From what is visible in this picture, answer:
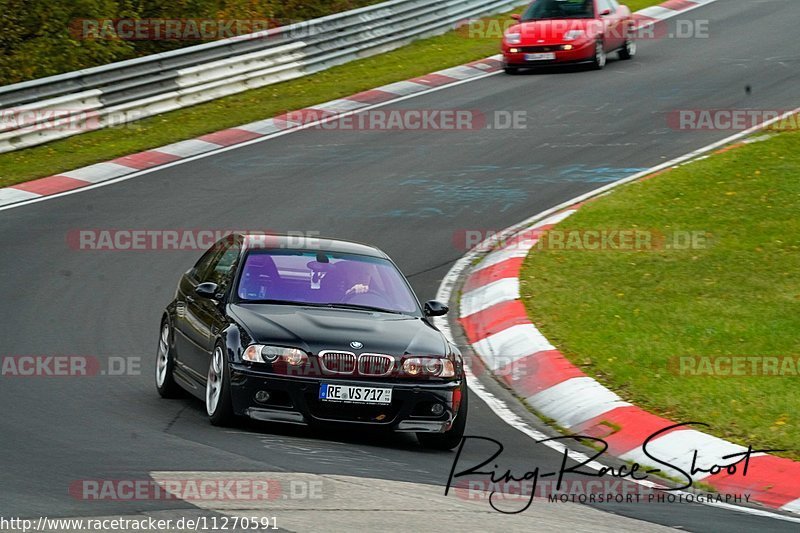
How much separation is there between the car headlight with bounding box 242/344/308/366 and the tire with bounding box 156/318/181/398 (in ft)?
5.32

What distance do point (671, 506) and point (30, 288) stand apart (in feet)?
25.5

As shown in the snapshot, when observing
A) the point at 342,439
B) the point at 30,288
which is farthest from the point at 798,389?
the point at 30,288

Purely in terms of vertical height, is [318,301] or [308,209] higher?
[318,301]

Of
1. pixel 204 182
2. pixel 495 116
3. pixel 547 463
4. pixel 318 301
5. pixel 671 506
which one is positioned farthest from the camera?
pixel 495 116

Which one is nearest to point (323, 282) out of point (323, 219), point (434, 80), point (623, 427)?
point (623, 427)

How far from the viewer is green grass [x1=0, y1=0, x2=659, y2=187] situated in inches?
771

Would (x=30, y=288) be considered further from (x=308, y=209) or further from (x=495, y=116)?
(x=495, y=116)

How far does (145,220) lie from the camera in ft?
53.6

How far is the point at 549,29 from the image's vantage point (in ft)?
83.5

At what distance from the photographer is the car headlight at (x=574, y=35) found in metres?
25.3

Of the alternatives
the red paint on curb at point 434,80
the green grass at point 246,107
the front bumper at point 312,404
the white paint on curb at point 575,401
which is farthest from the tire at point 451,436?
the red paint on curb at point 434,80

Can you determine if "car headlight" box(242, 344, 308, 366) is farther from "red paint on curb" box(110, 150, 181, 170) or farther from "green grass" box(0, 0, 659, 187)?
"red paint on curb" box(110, 150, 181, 170)

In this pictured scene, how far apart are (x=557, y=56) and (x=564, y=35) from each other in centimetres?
41

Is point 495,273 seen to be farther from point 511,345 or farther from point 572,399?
point 572,399
